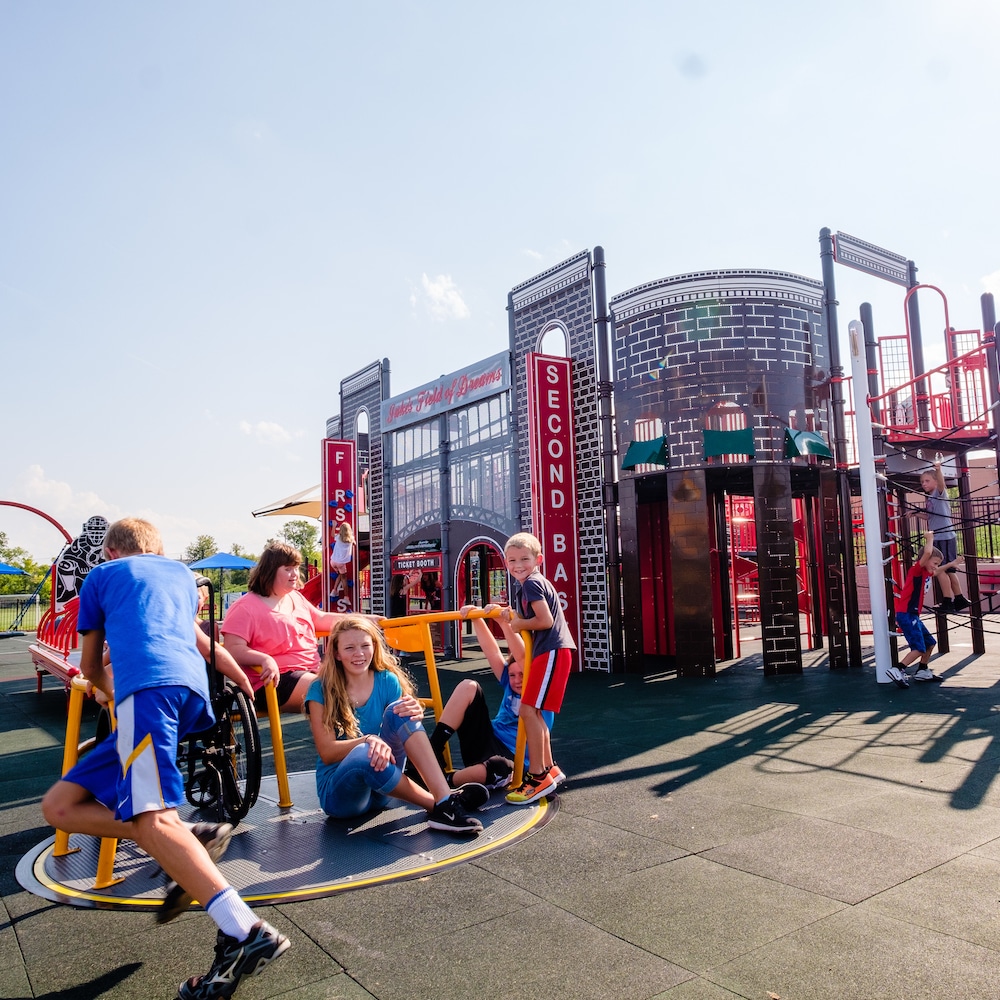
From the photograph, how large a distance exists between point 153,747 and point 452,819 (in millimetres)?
1928

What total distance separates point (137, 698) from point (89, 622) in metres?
0.38

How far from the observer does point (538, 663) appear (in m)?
4.88

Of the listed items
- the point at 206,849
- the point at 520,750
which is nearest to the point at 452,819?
the point at 520,750

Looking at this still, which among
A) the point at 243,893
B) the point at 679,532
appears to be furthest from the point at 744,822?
the point at 679,532

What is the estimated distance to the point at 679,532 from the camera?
11781mm

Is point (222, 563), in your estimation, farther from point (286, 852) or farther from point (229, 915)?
point (229, 915)

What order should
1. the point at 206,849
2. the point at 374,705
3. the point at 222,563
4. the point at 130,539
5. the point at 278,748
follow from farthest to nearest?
the point at 222,563
the point at 278,748
the point at 374,705
the point at 130,539
the point at 206,849

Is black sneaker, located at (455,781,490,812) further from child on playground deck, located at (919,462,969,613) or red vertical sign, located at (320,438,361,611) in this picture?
red vertical sign, located at (320,438,361,611)

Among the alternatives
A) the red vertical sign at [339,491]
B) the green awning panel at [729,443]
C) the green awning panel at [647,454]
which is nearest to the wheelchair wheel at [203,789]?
the green awning panel at [647,454]

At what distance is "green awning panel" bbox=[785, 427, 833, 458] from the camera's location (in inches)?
453

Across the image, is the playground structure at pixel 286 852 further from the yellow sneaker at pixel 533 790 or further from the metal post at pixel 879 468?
the metal post at pixel 879 468

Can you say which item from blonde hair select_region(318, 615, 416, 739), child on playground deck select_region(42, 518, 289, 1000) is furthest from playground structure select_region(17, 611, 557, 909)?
child on playground deck select_region(42, 518, 289, 1000)

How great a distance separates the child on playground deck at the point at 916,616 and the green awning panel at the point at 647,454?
3.73 m

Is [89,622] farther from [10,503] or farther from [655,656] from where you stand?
[10,503]
